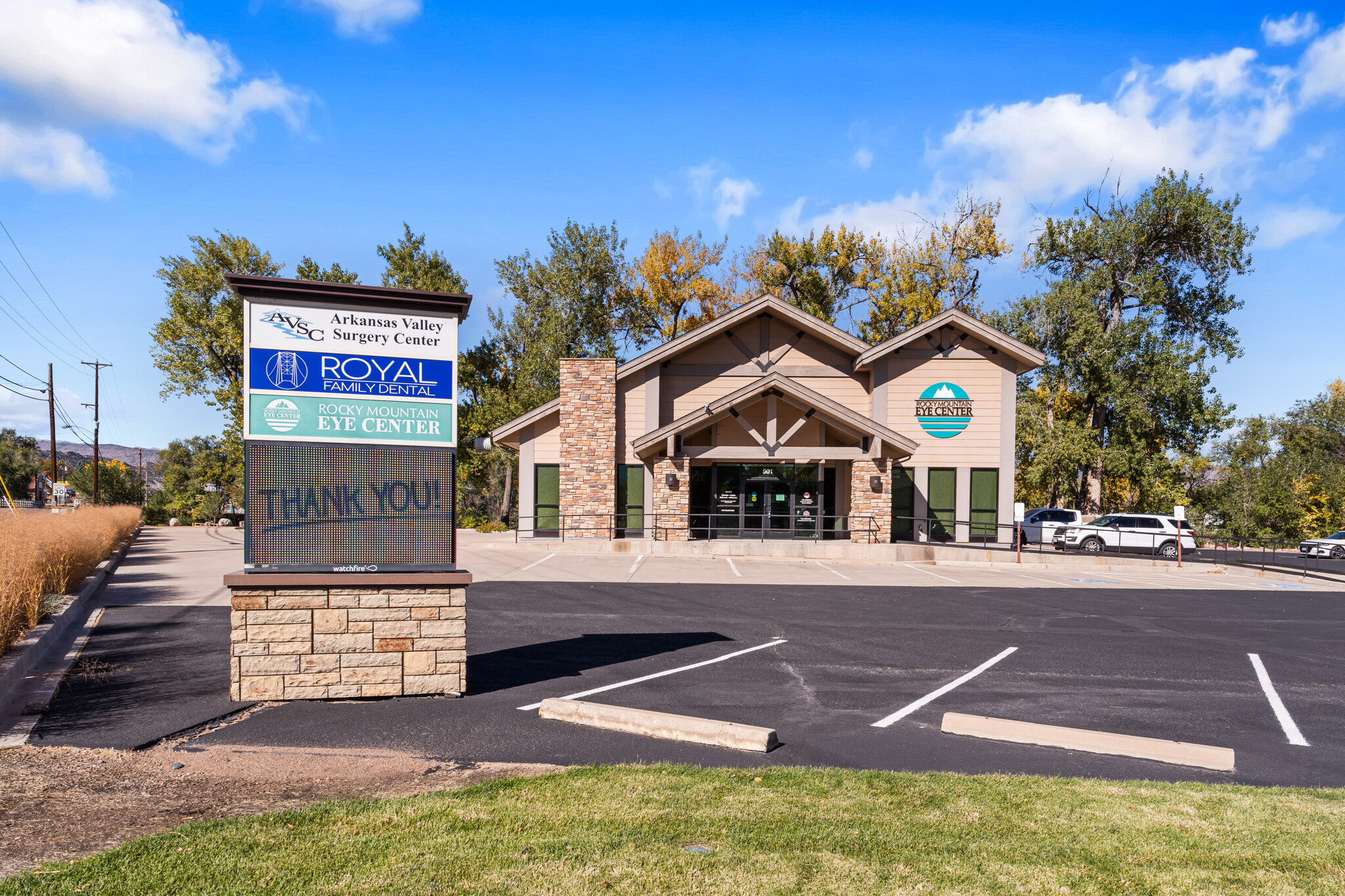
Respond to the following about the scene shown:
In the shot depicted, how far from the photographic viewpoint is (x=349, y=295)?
757cm

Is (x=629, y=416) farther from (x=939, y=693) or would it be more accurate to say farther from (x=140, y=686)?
(x=140, y=686)

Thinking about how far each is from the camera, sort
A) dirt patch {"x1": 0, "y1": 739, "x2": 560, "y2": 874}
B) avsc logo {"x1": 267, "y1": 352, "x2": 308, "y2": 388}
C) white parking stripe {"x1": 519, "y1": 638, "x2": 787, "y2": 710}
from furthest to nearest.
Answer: white parking stripe {"x1": 519, "y1": 638, "x2": 787, "y2": 710} → avsc logo {"x1": 267, "y1": 352, "x2": 308, "y2": 388} → dirt patch {"x1": 0, "y1": 739, "x2": 560, "y2": 874}

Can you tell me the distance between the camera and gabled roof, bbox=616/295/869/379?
2592 centimetres

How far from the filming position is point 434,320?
7.81 meters

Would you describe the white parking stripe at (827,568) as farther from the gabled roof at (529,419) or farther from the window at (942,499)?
the gabled roof at (529,419)

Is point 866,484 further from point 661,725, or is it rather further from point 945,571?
point 661,725

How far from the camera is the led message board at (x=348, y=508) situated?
7219 mm

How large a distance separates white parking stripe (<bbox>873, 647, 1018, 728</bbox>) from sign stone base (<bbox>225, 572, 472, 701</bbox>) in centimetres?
386

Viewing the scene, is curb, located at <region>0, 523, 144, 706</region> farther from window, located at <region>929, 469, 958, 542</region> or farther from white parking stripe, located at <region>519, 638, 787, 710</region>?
window, located at <region>929, 469, 958, 542</region>

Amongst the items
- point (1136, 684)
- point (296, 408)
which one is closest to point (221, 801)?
point (296, 408)

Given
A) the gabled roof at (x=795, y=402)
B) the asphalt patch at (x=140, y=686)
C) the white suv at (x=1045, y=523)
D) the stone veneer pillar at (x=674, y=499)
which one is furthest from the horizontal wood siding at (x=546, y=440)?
the white suv at (x=1045, y=523)

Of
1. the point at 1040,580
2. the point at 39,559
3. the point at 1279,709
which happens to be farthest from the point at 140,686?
the point at 1040,580

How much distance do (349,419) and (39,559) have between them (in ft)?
28.7

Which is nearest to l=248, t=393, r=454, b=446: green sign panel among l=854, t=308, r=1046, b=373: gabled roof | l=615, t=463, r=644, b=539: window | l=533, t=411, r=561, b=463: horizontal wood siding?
l=615, t=463, r=644, b=539: window
